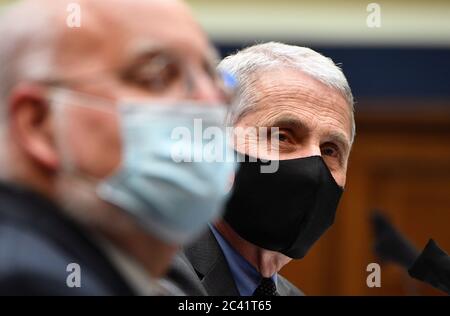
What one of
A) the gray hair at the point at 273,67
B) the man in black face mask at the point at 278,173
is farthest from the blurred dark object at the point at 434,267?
the gray hair at the point at 273,67

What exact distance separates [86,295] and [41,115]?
0.80ft

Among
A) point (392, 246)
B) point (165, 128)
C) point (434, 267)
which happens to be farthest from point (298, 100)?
point (165, 128)

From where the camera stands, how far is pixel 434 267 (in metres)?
1.91

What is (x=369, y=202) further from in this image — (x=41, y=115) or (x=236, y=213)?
(x=41, y=115)

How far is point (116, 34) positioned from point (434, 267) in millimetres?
965

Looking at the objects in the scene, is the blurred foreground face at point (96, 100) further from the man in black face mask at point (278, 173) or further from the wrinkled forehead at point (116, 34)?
the man in black face mask at point (278, 173)

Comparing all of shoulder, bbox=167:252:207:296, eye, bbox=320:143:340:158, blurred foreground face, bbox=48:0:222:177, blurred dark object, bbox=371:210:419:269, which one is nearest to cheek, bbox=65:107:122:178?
blurred foreground face, bbox=48:0:222:177

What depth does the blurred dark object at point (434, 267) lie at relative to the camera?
1.90 m

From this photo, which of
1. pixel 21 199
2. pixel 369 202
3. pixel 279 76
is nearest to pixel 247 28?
pixel 369 202

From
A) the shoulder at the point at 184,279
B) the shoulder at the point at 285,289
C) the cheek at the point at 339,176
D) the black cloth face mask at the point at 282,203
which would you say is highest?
the cheek at the point at 339,176

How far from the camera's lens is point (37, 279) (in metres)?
1.13

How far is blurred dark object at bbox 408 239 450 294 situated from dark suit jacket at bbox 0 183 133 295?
0.86m
